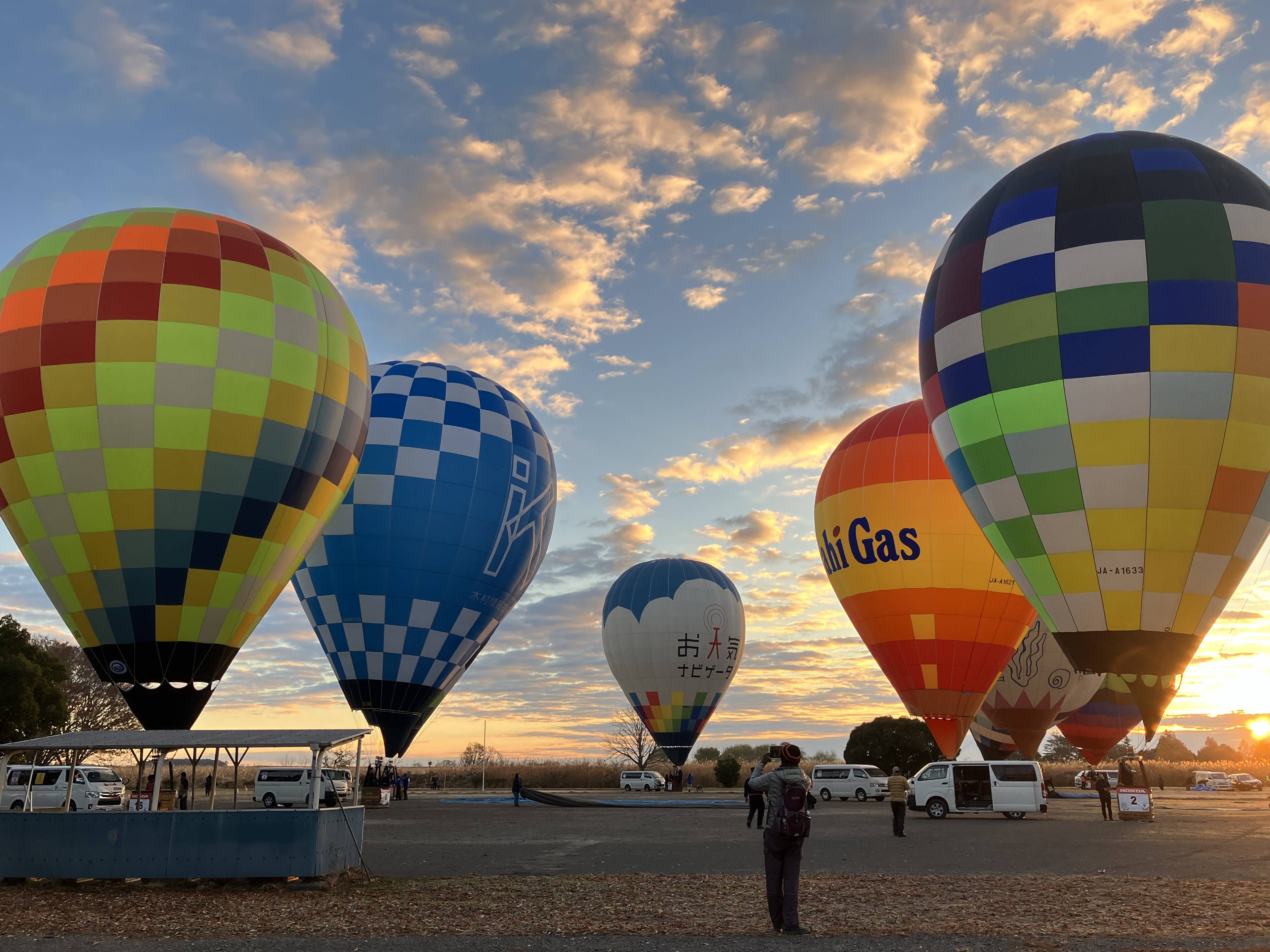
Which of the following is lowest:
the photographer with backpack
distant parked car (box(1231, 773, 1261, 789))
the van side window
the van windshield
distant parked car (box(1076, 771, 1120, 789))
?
distant parked car (box(1231, 773, 1261, 789))

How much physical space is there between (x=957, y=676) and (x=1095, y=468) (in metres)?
11.8

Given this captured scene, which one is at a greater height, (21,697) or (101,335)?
(101,335)

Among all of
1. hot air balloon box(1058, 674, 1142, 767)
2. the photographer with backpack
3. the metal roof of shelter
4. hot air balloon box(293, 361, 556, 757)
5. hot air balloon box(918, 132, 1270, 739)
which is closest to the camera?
the photographer with backpack

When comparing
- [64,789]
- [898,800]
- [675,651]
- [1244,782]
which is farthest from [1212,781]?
[64,789]

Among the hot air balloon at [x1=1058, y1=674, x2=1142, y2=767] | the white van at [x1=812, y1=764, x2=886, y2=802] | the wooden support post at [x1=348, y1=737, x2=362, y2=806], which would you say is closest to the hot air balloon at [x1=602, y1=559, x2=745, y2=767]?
the white van at [x1=812, y1=764, x2=886, y2=802]

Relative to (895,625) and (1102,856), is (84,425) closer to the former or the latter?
(1102,856)

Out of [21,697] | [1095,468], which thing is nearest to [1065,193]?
[1095,468]

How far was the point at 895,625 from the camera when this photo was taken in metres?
29.8

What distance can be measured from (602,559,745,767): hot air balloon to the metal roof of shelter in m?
36.2

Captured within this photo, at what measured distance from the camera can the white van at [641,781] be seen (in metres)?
52.8

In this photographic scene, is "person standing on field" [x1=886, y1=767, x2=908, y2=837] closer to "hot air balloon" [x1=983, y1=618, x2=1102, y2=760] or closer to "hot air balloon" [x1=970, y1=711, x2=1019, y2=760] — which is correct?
"hot air balloon" [x1=983, y1=618, x2=1102, y2=760]

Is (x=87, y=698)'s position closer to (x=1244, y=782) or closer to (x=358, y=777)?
(x=358, y=777)

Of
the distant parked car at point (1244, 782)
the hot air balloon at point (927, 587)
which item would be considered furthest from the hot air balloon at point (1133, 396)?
the distant parked car at point (1244, 782)

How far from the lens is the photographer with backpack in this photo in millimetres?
8602
